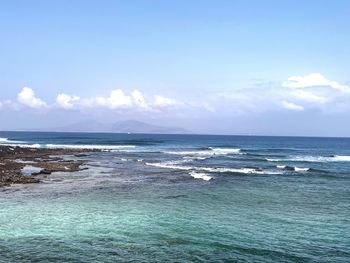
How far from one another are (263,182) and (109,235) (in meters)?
24.8

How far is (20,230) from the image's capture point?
74.6 ft

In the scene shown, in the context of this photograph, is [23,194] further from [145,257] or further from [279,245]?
[279,245]

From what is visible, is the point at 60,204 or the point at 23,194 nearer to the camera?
the point at 60,204

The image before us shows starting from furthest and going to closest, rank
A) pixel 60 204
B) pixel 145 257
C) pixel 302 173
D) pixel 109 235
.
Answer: pixel 302 173 < pixel 60 204 < pixel 109 235 < pixel 145 257

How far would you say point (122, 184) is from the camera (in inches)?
1620

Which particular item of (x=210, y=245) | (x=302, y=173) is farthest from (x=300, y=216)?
(x=302, y=173)

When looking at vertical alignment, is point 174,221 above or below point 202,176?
below

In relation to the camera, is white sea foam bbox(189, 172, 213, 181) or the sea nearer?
the sea

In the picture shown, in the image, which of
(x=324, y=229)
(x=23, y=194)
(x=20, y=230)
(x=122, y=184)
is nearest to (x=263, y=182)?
(x=122, y=184)

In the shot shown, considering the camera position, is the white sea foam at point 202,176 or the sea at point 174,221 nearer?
the sea at point 174,221

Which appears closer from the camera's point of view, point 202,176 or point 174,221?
point 174,221

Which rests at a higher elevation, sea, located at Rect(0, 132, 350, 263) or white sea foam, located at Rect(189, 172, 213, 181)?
white sea foam, located at Rect(189, 172, 213, 181)

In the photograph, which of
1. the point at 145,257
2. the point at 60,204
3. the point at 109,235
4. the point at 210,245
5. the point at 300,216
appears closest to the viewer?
the point at 145,257

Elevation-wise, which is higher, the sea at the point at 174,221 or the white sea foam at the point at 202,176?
the white sea foam at the point at 202,176
